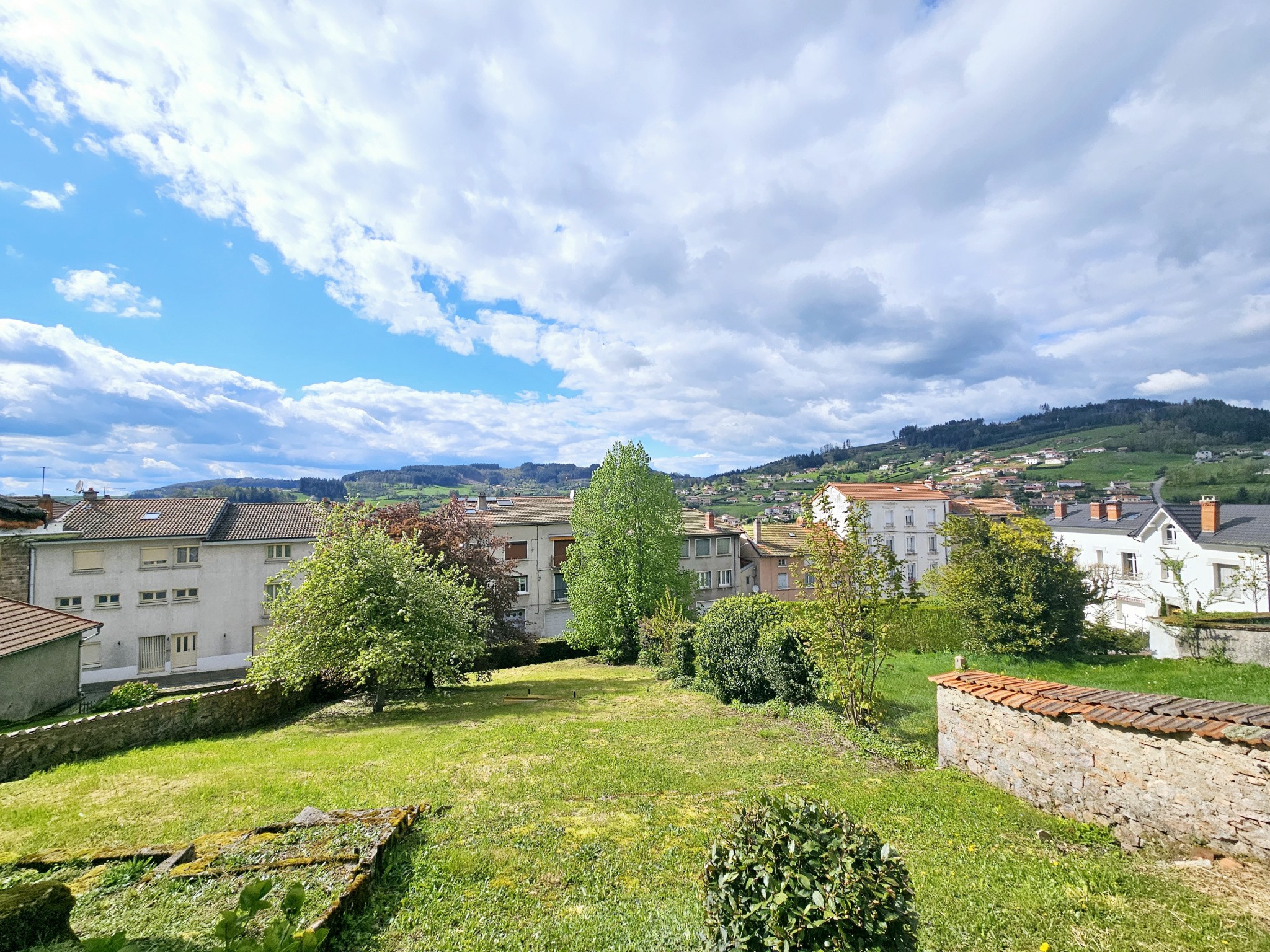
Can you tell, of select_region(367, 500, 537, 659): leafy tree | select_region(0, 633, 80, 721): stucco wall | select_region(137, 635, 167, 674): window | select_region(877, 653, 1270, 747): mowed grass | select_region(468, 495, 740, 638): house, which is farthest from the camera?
select_region(468, 495, 740, 638): house

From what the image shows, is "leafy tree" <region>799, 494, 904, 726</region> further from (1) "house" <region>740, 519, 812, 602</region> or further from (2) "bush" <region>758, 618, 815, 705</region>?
(1) "house" <region>740, 519, 812, 602</region>

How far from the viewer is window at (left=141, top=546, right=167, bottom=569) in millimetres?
28906

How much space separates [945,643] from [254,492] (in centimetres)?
13009

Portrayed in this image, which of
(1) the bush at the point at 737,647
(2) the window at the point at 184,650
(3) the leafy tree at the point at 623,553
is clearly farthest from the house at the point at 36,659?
(3) the leafy tree at the point at 623,553

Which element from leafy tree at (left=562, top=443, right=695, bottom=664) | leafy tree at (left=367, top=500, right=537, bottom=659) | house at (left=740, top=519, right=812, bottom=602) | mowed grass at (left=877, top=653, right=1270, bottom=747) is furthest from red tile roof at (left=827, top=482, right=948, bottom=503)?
leafy tree at (left=367, top=500, right=537, bottom=659)

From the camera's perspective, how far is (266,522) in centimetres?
3284

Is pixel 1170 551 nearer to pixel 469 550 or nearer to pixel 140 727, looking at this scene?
pixel 469 550

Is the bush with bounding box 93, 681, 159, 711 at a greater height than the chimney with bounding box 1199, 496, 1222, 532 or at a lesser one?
lesser

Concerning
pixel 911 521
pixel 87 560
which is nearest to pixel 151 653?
pixel 87 560

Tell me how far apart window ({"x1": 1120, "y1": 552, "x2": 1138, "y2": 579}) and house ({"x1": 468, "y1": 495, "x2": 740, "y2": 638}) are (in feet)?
85.8

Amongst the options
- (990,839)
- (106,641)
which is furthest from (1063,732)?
(106,641)

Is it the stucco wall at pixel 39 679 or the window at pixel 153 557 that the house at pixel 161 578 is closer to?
the window at pixel 153 557

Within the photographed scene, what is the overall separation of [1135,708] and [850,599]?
5647 mm

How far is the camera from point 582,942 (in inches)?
194
